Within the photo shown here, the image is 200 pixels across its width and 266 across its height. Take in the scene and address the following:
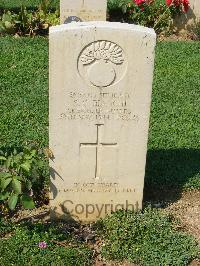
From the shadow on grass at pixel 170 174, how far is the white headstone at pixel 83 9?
409 centimetres

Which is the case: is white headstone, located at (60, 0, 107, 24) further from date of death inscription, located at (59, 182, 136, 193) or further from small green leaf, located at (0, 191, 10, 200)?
small green leaf, located at (0, 191, 10, 200)

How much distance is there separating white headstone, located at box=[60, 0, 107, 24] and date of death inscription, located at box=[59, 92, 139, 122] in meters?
5.08

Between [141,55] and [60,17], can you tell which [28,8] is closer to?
[60,17]

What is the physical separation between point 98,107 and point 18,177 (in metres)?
0.88

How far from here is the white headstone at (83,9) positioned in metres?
9.40

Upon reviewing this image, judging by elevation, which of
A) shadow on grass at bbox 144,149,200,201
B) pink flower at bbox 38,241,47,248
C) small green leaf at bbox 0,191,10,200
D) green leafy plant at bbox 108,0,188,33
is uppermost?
green leafy plant at bbox 108,0,188,33

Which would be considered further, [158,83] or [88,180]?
[158,83]

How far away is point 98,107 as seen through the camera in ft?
15.2

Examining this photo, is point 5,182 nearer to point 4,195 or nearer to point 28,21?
point 4,195

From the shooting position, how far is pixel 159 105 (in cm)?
734

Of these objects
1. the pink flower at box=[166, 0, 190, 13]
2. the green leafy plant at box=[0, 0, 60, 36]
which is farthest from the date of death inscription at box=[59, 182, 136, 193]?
the pink flower at box=[166, 0, 190, 13]

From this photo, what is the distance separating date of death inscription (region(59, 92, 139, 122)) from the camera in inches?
180

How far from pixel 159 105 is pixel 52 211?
9.31 feet

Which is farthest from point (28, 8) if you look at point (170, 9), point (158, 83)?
point (158, 83)
